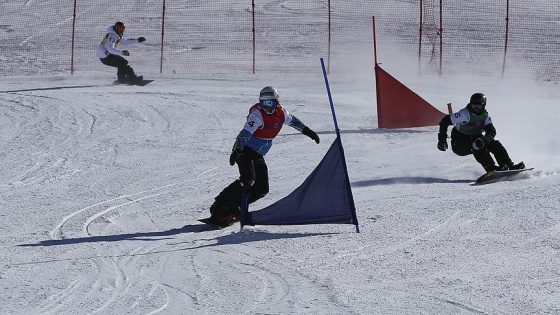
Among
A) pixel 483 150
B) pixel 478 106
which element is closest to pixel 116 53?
pixel 478 106

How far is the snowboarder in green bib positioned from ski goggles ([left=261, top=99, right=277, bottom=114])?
3589 mm

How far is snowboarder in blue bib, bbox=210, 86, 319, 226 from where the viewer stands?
10797 millimetres

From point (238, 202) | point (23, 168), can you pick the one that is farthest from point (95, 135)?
point (238, 202)

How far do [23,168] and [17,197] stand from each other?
6.37ft

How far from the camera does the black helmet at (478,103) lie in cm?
1379

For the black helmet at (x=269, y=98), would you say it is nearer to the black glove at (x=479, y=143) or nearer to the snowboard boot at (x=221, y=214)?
the snowboard boot at (x=221, y=214)

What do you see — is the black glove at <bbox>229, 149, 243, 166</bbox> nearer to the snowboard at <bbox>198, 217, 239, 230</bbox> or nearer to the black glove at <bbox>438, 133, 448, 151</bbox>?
the snowboard at <bbox>198, 217, 239, 230</bbox>

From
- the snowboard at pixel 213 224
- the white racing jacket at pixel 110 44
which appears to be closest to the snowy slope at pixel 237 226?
the snowboard at pixel 213 224

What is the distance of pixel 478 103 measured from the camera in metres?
13.8

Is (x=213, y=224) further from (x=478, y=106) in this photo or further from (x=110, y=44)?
(x=110, y=44)

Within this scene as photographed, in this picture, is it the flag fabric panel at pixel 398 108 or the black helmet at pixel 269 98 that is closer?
the black helmet at pixel 269 98

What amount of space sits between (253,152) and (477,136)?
4.20 m

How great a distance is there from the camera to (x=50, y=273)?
886 centimetres

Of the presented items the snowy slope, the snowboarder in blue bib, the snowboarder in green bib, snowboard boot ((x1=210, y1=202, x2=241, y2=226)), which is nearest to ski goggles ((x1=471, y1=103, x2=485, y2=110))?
the snowboarder in green bib
